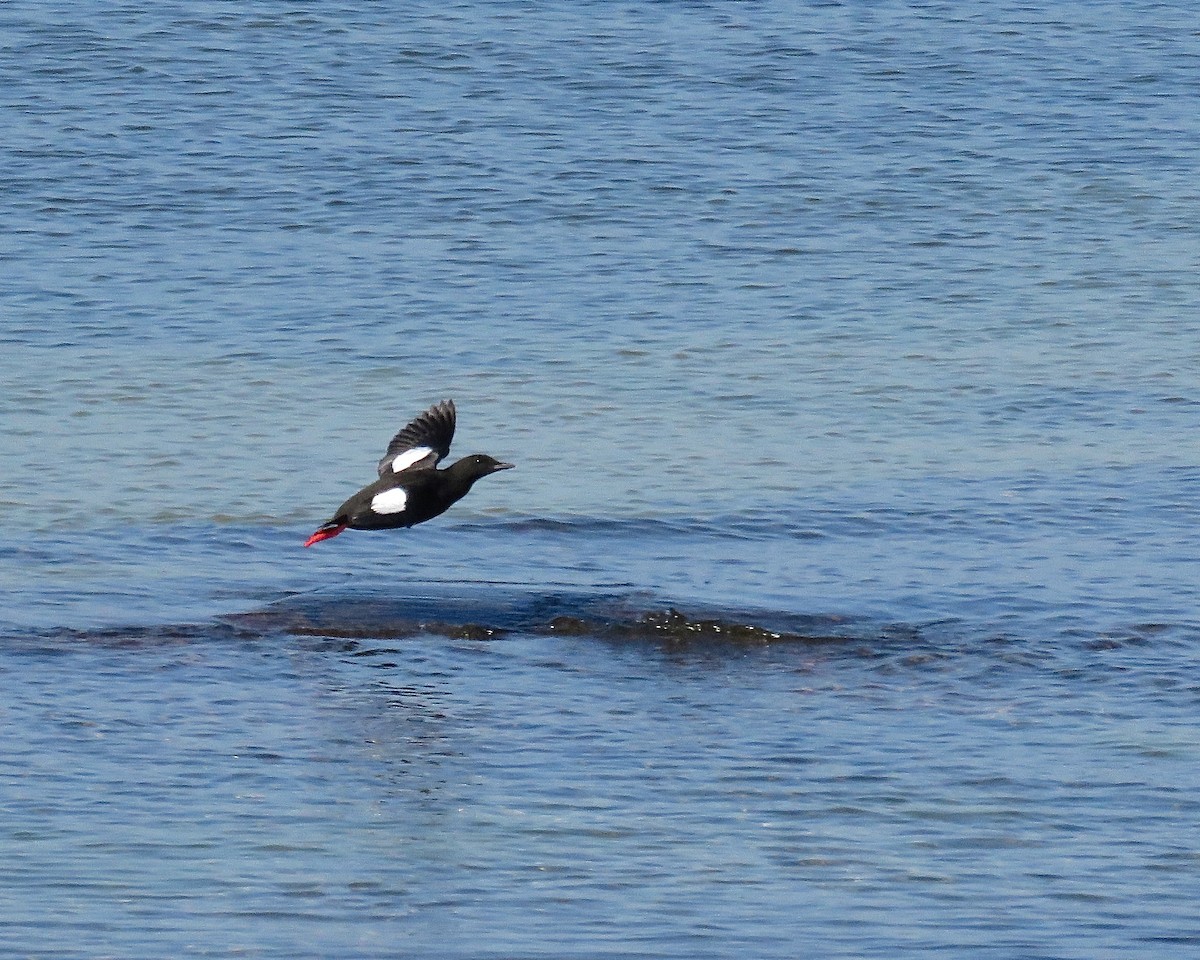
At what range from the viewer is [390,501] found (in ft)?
42.2

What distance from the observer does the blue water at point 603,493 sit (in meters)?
9.30

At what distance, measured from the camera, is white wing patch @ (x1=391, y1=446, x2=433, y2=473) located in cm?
1346

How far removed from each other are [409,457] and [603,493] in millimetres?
2436

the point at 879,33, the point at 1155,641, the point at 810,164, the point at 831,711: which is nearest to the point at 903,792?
the point at 831,711

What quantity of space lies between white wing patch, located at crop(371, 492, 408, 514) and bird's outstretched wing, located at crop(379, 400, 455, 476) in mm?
688

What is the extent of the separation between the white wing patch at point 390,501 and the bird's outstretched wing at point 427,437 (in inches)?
27.1

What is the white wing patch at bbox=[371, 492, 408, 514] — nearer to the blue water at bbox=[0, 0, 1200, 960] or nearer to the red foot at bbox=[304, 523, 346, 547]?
the red foot at bbox=[304, 523, 346, 547]

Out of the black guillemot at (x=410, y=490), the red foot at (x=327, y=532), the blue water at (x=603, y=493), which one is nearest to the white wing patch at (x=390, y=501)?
the black guillemot at (x=410, y=490)

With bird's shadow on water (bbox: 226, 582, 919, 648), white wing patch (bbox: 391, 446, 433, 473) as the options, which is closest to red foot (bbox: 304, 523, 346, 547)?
bird's shadow on water (bbox: 226, 582, 919, 648)

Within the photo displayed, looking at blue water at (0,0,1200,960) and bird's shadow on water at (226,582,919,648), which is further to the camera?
bird's shadow on water at (226,582,919,648)

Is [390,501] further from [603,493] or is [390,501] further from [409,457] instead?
[603,493]

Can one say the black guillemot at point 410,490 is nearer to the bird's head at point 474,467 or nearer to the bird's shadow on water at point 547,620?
the bird's head at point 474,467

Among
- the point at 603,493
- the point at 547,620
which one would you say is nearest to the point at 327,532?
the point at 547,620

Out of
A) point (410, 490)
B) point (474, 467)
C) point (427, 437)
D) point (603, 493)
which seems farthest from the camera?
point (603, 493)
